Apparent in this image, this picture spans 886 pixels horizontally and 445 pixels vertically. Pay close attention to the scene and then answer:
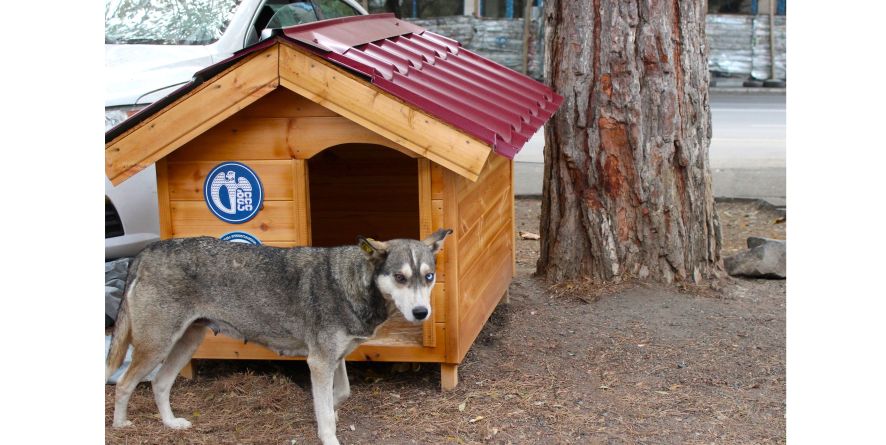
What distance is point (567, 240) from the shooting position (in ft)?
23.8

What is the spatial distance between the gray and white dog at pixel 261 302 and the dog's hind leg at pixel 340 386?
5cm

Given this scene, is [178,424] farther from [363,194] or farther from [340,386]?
[363,194]

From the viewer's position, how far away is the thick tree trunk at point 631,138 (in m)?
6.93

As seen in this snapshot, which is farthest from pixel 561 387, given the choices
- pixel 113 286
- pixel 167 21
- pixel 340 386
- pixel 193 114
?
pixel 167 21

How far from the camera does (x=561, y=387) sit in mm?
5543

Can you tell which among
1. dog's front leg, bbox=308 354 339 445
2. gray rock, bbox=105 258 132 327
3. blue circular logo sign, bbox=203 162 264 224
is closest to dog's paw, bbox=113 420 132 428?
dog's front leg, bbox=308 354 339 445

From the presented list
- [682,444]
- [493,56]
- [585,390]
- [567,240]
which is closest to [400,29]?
[567,240]

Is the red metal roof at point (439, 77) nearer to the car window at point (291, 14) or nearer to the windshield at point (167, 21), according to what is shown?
the car window at point (291, 14)

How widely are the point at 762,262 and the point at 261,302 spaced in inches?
182

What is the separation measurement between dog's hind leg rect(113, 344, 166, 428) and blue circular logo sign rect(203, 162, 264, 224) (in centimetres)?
99

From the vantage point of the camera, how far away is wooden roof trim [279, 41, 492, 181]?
4789mm

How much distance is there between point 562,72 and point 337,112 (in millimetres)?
2677

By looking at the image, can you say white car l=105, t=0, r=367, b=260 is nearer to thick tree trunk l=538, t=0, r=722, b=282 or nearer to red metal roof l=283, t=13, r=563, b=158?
red metal roof l=283, t=13, r=563, b=158

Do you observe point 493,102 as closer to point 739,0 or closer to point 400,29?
point 400,29
